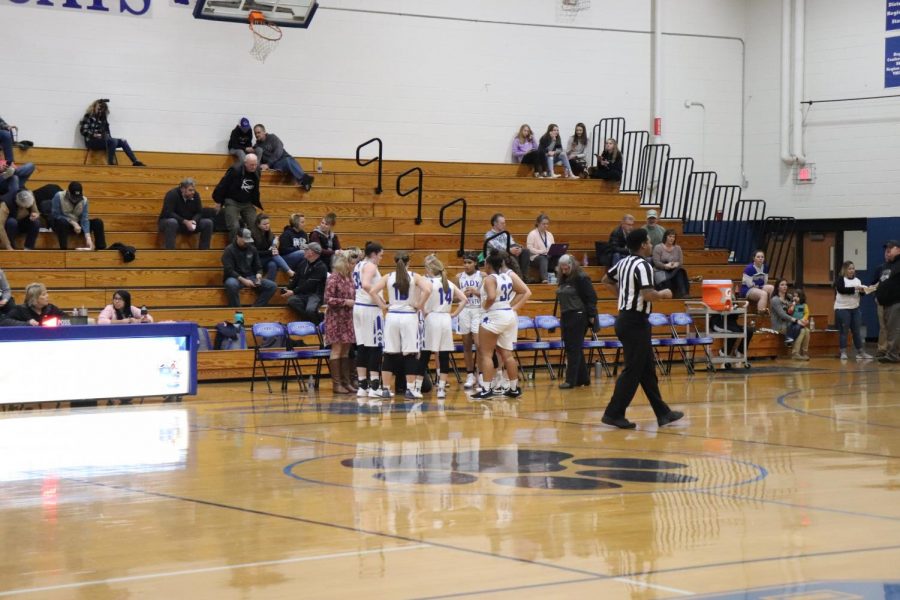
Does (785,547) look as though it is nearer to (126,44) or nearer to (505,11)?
(126,44)

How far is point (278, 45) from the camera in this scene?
74.2ft

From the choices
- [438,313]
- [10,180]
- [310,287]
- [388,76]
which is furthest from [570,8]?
[438,313]

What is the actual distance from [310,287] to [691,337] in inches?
234

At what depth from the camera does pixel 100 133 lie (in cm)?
2050

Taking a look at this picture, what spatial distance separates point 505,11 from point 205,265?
9.16m

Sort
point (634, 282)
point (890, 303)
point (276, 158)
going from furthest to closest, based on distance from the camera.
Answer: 1. point (276, 158)
2. point (890, 303)
3. point (634, 282)

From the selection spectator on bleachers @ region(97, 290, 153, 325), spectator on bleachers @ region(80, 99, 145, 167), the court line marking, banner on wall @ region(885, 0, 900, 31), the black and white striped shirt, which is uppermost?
banner on wall @ region(885, 0, 900, 31)

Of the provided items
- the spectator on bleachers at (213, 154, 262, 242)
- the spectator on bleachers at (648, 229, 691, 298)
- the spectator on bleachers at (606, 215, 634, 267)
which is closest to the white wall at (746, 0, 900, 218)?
the spectator on bleachers at (648, 229, 691, 298)

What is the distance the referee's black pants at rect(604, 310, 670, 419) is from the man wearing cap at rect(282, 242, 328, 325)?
7172 mm

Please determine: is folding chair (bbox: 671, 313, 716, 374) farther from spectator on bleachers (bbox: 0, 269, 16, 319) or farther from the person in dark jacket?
spectator on bleachers (bbox: 0, 269, 16, 319)

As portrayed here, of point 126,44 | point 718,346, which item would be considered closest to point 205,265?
point 126,44

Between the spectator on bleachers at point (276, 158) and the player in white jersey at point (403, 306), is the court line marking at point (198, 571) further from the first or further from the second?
the spectator on bleachers at point (276, 158)

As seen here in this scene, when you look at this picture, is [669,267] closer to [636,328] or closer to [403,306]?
[403,306]

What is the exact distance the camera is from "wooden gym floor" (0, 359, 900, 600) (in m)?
5.61
